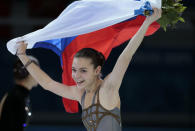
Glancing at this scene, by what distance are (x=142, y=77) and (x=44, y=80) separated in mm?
9078

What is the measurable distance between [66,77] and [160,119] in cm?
917

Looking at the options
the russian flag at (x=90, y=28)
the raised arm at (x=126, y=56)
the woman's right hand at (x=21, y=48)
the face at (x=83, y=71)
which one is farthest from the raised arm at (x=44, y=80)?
the raised arm at (x=126, y=56)

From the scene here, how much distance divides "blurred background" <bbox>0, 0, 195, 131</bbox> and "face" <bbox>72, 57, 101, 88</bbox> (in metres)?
8.89

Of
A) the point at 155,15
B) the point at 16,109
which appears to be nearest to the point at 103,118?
the point at 155,15

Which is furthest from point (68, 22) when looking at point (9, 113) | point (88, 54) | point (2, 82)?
point (2, 82)

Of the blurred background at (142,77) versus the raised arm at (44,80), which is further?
the blurred background at (142,77)

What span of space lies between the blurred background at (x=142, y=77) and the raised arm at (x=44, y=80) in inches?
340

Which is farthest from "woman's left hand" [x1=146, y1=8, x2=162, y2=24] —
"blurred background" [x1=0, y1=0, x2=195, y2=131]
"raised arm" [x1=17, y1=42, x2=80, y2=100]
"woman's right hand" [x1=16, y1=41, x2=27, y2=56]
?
"blurred background" [x1=0, y1=0, x2=195, y2=131]

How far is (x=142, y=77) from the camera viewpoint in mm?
11992

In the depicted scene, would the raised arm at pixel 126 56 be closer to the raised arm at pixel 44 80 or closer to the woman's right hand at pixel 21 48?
the raised arm at pixel 44 80

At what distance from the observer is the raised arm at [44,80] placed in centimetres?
307

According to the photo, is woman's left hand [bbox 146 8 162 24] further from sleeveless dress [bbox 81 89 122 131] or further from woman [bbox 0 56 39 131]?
woman [bbox 0 56 39 131]

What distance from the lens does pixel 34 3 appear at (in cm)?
1196

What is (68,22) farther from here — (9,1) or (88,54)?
(9,1)
